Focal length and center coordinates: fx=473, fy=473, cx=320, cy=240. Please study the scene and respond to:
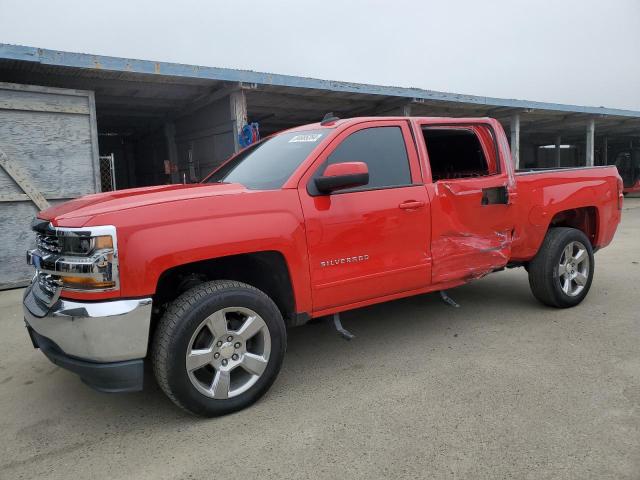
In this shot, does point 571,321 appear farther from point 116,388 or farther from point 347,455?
point 116,388

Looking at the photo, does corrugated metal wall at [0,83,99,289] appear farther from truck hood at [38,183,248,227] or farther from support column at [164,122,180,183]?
support column at [164,122,180,183]

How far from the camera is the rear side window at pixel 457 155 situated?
4.48m

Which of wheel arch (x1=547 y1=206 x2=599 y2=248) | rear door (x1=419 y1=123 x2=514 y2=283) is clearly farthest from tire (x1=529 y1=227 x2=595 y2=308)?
rear door (x1=419 y1=123 x2=514 y2=283)

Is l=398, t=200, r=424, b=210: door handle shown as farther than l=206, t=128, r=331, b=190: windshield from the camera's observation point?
Yes

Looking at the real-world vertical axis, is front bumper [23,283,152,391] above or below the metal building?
below

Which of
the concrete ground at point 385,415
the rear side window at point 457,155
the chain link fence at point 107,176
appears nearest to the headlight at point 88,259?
the concrete ground at point 385,415

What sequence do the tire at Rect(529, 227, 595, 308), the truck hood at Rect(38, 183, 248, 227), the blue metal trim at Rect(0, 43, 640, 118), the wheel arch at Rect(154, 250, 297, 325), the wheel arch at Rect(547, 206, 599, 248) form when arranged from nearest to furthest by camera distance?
the truck hood at Rect(38, 183, 248, 227) → the wheel arch at Rect(154, 250, 297, 325) → the tire at Rect(529, 227, 595, 308) → the wheel arch at Rect(547, 206, 599, 248) → the blue metal trim at Rect(0, 43, 640, 118)

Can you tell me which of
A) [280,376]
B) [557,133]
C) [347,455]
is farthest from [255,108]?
[557,133]

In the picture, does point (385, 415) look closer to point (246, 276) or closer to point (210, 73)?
point (246, 276)

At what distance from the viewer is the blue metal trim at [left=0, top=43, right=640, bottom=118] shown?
7133mm

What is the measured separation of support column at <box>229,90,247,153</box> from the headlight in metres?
7.53

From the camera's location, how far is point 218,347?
2.88m

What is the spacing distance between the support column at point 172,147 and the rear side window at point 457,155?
10.6 meters

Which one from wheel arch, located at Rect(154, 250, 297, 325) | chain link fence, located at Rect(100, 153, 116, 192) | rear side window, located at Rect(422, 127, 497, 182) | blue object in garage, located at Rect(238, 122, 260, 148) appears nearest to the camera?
wheel arch, located at Rect(154, 250, 297, 325)
